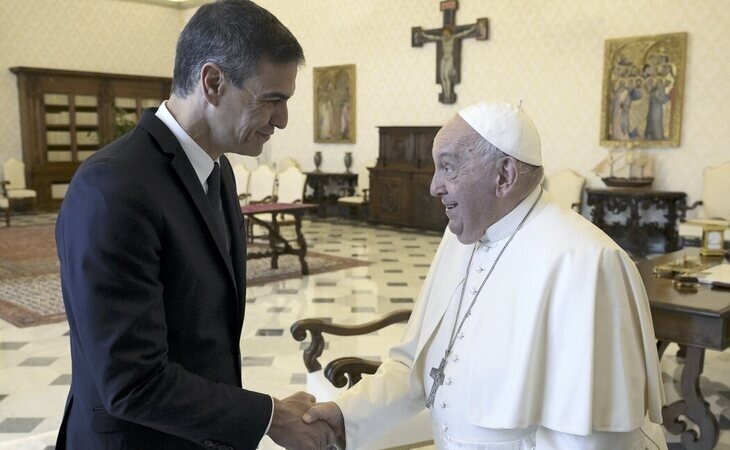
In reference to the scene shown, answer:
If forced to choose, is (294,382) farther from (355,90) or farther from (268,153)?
(268,153)

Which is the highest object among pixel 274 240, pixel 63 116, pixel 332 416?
pixel 63 116

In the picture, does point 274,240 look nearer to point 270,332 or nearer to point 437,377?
point 270,332

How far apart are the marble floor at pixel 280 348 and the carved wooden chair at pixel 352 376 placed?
881 mm

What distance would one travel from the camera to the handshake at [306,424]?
156 cm

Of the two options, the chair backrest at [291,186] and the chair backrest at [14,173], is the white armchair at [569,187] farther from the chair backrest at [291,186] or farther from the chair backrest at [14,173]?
the chair backrest at [14,173]

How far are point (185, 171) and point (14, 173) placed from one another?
1350cm

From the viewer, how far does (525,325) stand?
65.5 inches

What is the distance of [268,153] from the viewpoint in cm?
1455

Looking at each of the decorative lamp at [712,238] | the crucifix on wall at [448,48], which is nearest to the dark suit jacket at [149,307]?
the decorative lamp at [712,238]

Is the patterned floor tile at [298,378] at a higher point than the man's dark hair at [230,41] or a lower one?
lower

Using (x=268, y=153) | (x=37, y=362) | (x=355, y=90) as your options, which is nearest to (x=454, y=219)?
(x=37, y=362)

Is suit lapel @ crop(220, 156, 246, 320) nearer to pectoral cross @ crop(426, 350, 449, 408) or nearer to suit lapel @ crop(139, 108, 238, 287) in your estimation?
suit lapel @ crop(139, 108, 238, 287)

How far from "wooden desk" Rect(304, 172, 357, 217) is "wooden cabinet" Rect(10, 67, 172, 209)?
4.10m

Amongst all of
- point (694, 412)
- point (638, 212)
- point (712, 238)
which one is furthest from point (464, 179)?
point (638, 212)
